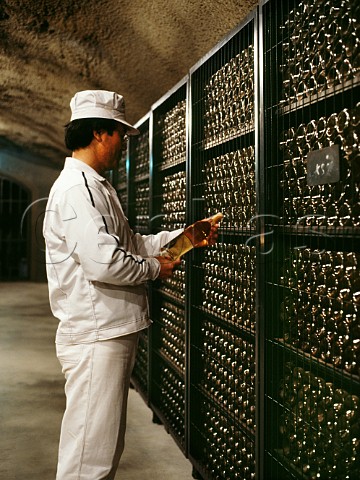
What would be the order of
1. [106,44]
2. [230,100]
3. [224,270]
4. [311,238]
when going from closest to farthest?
[311,238]
[230,100]
[224,270]
[106,44]

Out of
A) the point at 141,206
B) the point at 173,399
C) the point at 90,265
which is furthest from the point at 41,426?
the point at 90,265

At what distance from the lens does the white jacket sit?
2.18m

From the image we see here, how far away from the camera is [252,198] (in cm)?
254

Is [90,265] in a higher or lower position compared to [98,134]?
lower

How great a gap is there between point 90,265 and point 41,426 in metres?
2.38

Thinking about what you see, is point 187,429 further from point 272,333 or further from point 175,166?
point 175,166

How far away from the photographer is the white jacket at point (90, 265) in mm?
2182

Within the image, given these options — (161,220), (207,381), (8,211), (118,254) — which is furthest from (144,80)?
(8,211)

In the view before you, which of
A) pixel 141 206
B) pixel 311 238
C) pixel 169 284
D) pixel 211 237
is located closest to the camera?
pixel 311 238

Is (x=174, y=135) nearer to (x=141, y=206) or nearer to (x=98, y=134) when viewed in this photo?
(x=141, y=206)

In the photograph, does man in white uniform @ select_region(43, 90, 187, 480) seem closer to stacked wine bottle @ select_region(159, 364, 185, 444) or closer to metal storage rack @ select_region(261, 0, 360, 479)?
metal storage rack @ select_region(261, 0, 360, 479)

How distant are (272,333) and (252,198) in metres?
0.60

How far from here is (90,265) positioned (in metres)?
2.19

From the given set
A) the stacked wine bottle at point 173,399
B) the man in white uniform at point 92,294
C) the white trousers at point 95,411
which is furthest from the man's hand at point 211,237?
the stacked wine bottle at point 173,399
